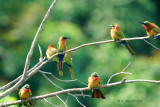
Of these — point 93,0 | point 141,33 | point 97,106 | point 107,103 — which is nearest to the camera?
point 107,103

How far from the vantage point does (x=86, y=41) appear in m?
22.7

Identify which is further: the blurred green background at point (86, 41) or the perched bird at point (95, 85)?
the blurred green background at point (86, 41)

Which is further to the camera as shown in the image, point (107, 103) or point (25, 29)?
point (25, 29)

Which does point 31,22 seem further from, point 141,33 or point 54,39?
point 141,33

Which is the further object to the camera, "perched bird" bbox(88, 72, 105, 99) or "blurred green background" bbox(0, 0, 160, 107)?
"blurred green background" bbox(0, 0, 160, 107)

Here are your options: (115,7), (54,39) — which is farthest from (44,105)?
(115,7)

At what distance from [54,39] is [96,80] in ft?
48.9

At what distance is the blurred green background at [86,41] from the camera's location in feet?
59.9

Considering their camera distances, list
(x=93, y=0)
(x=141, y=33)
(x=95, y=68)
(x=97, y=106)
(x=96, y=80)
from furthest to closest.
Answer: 1. (x=93, y=0)
2. (x=141, y=33)
3. (x=95, y=68)
4. (x=97, y=106)
5. (x=96, y=80)

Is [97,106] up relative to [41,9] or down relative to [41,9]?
down

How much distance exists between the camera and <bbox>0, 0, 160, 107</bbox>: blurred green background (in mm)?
18264

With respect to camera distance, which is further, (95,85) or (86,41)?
(86,41)

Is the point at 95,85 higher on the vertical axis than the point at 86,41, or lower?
lower

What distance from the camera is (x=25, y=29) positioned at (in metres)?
24.9
